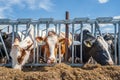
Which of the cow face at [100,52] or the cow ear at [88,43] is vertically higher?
the cow ear at [88,43]

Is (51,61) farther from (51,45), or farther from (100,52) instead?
(100,52)

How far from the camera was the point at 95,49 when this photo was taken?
1081 cm

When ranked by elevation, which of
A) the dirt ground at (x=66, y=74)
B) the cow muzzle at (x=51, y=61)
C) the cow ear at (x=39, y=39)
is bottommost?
the dirt ground at (x=66, y=74)

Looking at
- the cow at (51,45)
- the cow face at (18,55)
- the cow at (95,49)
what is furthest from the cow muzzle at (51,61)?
the cow at (95,49)

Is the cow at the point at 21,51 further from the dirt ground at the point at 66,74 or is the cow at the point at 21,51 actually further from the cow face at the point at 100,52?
the cow face at the point at 100,52

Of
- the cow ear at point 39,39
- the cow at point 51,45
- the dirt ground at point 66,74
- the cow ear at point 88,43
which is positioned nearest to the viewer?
the dirt ground at point 66,74

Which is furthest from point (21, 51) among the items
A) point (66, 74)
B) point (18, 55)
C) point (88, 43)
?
point (66, 74)

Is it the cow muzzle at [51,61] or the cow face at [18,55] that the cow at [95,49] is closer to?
the cow muzzle at [51,61]

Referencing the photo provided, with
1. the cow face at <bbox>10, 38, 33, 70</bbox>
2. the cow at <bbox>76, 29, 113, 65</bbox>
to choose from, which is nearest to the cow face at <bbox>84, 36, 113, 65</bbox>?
the cow at <bbox>76, 29, 113, 65</bbox>

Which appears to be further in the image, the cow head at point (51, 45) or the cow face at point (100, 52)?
the cow head at point (51, 45)

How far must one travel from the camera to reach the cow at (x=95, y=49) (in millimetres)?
10570

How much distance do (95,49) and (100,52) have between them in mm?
204

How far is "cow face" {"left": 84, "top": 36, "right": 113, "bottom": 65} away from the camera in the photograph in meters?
10.5

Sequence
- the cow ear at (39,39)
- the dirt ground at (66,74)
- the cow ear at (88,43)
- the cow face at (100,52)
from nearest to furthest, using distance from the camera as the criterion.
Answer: the dirt ground at (66,74) → the cow face at (100,52) → the cow ear at (88,43) → the cow ear at (39,39)
